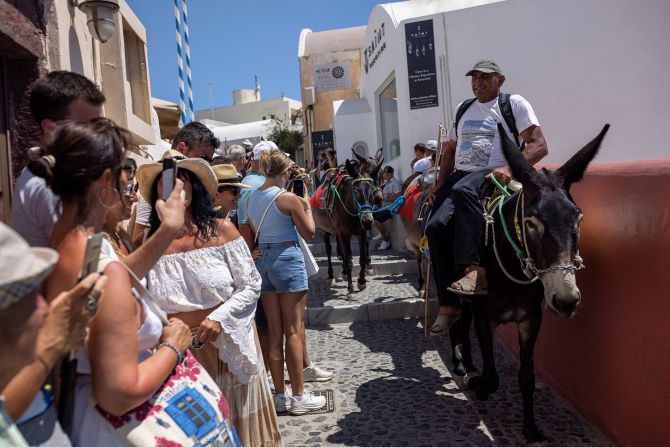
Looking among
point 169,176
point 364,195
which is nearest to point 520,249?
point 169,176

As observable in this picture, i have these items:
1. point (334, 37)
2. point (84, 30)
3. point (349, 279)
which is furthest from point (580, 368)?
point (334, 37)

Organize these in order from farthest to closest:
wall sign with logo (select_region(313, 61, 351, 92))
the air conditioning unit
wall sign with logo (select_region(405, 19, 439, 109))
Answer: the air conditioning unit
wall sign with logo (select_region(313, 61, 351, 92))
wall sign with logo (select_region(405, 19, 439, 109))

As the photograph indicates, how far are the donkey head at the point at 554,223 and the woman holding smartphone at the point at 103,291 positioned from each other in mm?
2414

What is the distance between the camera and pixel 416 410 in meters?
4.52

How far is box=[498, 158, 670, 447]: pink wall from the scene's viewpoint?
9.73 ft

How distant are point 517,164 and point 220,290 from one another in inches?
83.0

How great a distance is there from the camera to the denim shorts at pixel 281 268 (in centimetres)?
443

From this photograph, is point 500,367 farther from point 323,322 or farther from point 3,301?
point 3,301

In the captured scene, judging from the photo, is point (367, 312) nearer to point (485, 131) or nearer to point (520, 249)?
point (485, 131)

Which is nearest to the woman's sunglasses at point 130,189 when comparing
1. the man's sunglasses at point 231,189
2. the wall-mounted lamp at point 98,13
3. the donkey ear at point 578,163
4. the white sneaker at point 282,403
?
the man's sunglasses at point 231,189

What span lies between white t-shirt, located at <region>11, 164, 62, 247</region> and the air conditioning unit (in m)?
25.5

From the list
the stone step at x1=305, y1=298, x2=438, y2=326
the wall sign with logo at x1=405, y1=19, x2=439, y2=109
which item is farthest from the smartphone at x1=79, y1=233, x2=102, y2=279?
the wall sign with logo at x1=405, y1=19, x2=439, y2=109

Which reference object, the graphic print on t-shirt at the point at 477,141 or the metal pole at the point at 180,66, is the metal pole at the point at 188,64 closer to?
the metal pole at the point at 180,66

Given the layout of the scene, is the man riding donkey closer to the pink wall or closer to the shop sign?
the pink wall
